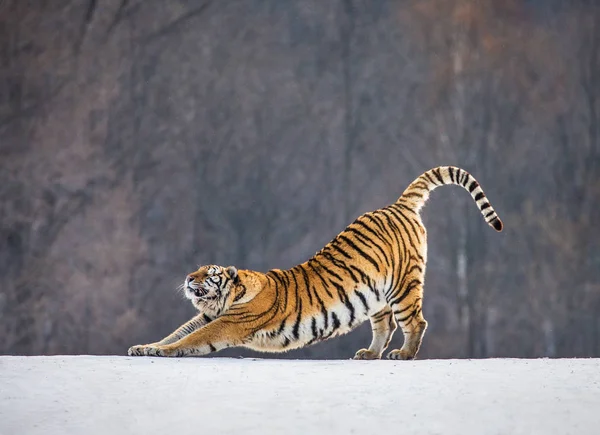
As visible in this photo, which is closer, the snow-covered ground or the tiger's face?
the snow-covered ground

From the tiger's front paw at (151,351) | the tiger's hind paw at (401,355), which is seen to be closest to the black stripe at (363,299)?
the tiger's hind paw at (401,355)

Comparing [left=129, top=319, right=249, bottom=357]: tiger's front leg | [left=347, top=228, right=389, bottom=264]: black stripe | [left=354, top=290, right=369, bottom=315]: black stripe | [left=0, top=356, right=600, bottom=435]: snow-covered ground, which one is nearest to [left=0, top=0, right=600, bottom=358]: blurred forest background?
[left=347, top=228, right=389, bottom=264]: black stripe

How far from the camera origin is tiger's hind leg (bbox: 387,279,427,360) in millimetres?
4820

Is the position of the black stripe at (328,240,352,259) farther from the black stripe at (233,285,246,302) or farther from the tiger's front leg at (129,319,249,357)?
the tiger's front leg at (129,319,249,357)

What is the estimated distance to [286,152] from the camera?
25.0ft

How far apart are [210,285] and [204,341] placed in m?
0.31

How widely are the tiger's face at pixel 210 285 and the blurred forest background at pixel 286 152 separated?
264cm

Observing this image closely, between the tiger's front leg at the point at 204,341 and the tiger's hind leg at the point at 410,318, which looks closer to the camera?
the tiger's front leg at the point at 204,341

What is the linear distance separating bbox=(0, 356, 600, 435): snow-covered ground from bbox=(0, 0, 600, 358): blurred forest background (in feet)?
12.1

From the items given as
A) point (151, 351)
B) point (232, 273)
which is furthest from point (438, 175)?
point (151, 351)

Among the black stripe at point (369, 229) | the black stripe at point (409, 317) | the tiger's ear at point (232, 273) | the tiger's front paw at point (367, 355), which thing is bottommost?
the tiger's front paw at point (367, 355)

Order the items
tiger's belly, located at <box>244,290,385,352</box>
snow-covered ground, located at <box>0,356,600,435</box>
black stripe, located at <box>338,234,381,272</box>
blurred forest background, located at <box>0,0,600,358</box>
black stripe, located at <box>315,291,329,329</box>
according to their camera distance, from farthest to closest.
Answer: blurred forest background, located at <box>0,0,600,358</box> < black stripe, located at <box>338,234,381,272</box> < black stripe, located at <box>315,291,329,329</box> < tiger's belly, located at <box>244,290,385,352</box> < snow-covered ground, located at <box>0,356,600,435</box>

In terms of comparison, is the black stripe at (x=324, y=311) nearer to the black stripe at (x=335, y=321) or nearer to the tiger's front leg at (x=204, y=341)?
the black stripe at (x=335, y=321)

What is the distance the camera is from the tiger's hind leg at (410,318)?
15.8ft
